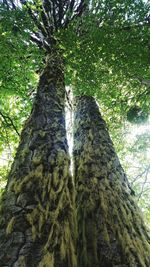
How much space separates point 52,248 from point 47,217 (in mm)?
292

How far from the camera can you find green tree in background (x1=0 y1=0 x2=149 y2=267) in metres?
2.05

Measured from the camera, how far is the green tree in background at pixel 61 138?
2053 mm

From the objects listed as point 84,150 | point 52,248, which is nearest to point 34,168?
→ point 52,248

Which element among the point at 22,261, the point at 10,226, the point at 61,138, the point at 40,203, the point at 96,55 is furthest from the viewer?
the point at 96,55

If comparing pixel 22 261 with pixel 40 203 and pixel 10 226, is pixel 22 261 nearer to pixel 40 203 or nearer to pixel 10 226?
pixel 10 226

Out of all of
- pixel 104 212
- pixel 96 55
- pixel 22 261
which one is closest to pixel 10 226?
pixel 22 261

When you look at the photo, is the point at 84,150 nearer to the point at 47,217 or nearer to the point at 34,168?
the point at 34,168

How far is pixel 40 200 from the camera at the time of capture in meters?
2.31

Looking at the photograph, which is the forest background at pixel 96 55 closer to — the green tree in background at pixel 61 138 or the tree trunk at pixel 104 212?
the green tree in background at pixel 61 138

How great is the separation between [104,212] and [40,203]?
102 centimetres

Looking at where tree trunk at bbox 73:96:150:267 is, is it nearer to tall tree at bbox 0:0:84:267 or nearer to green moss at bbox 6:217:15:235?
tall tree at bbox 0:0:84:267

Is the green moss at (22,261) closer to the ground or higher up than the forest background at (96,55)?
closer to the ground

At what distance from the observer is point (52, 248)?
1931 millimetres

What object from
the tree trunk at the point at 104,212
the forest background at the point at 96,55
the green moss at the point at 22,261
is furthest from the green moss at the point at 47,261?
the forest background at the point at 96,55
